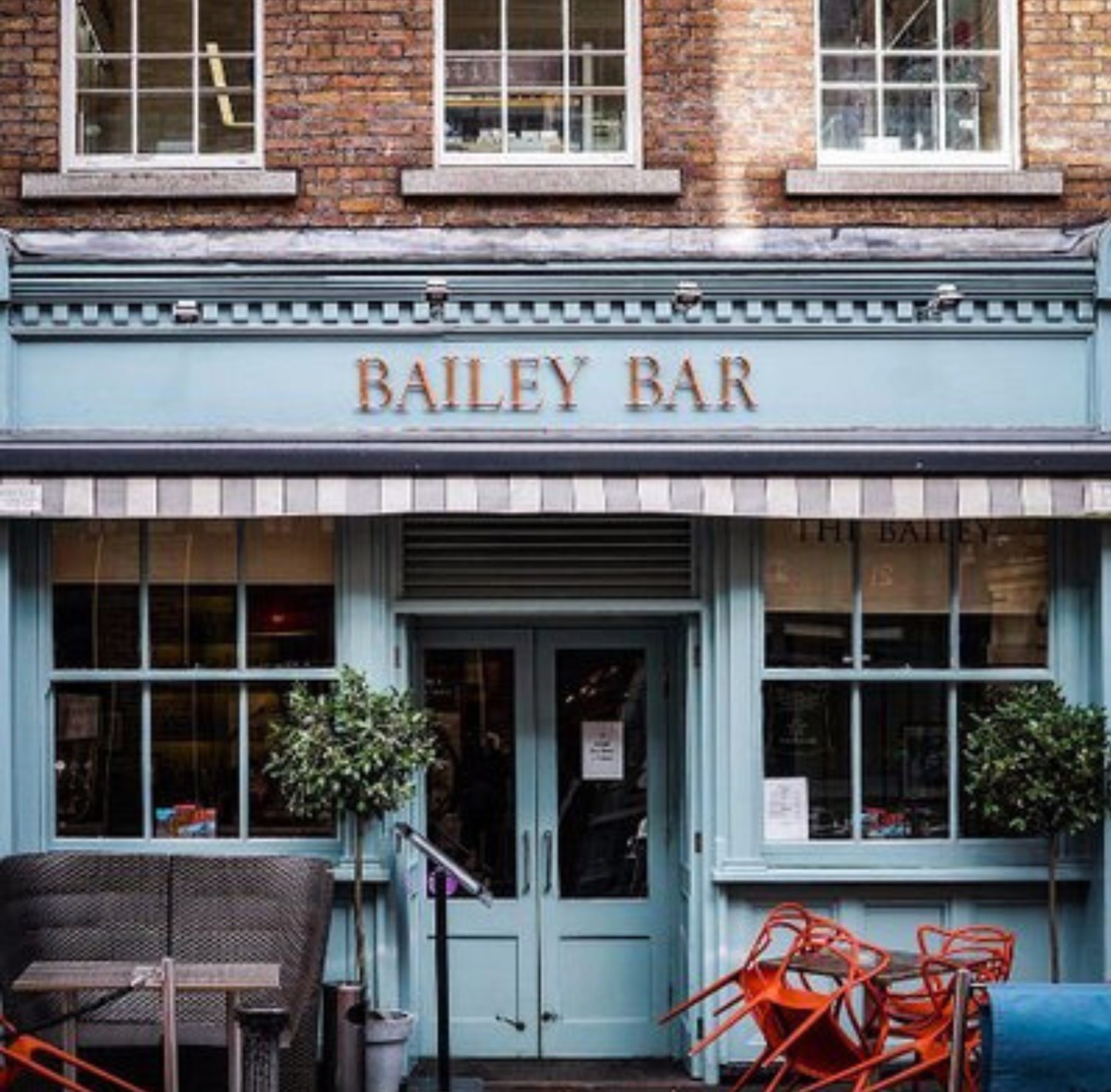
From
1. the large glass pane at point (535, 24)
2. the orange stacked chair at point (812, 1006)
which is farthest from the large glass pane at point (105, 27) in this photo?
the orange stacked chair at point (812, 1006)

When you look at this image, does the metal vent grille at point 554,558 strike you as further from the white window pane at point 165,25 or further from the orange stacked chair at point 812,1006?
the white window pane at point 165,25

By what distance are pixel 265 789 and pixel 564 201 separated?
354cm

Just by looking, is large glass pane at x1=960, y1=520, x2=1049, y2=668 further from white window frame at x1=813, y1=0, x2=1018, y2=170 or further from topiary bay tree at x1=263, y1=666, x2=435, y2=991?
topiary bay tree at x1=263, y1=666, x2=435, y2=991

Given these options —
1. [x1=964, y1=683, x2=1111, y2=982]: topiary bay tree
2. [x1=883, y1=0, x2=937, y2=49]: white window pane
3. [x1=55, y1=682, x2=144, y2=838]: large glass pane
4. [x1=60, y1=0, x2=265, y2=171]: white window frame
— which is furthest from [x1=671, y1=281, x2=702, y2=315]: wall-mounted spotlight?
[x1=55, y1=682, x2=144, y2=838]: large glass pane

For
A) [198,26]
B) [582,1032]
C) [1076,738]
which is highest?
[198,26]

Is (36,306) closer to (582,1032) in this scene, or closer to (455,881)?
(455,881)

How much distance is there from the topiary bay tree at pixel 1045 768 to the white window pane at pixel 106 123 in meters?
5.63

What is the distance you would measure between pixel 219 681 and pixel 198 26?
3605 millimetres

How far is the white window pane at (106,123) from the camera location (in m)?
10.4

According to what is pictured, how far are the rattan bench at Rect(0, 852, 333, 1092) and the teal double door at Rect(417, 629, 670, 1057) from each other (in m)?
1.34

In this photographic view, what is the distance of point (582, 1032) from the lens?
10539 millimetres

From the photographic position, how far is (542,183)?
33.2ft

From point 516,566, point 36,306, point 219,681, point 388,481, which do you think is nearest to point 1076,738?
point 516,566

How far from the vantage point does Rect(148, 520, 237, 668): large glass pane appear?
10.1 m
